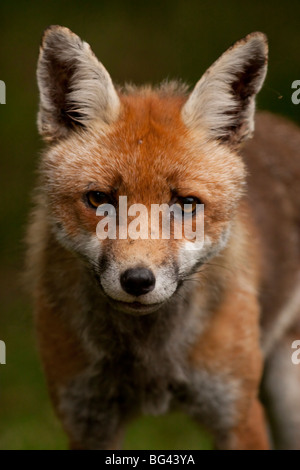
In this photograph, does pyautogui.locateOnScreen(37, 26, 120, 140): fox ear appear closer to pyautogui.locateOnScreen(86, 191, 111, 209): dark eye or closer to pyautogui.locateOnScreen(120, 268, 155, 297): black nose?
pyautogui.locateOnScreen(86, 191, 111, 209): dark eye

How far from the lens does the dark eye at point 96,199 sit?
4.52 meters

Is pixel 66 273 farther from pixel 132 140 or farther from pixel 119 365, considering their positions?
pixel 132 140

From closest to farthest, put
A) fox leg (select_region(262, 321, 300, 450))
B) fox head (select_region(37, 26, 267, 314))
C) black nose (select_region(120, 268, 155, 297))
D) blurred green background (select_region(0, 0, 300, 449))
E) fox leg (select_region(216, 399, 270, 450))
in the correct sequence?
black nose (select_region(120, 268, 155, 297)) → fox head (select_region(37, 26, 267, 314)) → fox leg (select_region(216, 399, 270, 450)) → fox leg (select_region(262, 321, 300, 450)) → blurred green background (select_region(0, 0, 300, 449))

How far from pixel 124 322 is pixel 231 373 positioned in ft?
2.65

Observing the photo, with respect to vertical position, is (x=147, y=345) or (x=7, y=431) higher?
(x=147, y=345)

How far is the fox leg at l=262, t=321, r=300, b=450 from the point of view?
6.50 m

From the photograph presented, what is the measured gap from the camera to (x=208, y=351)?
17.5ft

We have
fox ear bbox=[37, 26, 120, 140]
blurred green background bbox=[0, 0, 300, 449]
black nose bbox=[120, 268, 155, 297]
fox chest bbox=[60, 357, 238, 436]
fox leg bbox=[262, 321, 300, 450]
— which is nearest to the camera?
black nose bbox=[120, 268, 155, 297]

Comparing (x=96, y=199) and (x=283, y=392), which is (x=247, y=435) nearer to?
(x=283, y=392)

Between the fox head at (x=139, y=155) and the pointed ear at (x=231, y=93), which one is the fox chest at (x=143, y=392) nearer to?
the fox head at (x=139, y=155)

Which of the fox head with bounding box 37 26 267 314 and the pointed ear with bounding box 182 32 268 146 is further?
the pointed ear with bounding box 182 32 268 146

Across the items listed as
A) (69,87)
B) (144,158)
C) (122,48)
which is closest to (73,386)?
(144,158)

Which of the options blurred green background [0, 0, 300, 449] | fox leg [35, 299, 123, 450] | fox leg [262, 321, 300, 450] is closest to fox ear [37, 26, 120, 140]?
fox leg [35, 299, 123, 450]

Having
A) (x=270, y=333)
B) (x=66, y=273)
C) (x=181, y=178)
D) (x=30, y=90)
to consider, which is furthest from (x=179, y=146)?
(x=30, y=90)
